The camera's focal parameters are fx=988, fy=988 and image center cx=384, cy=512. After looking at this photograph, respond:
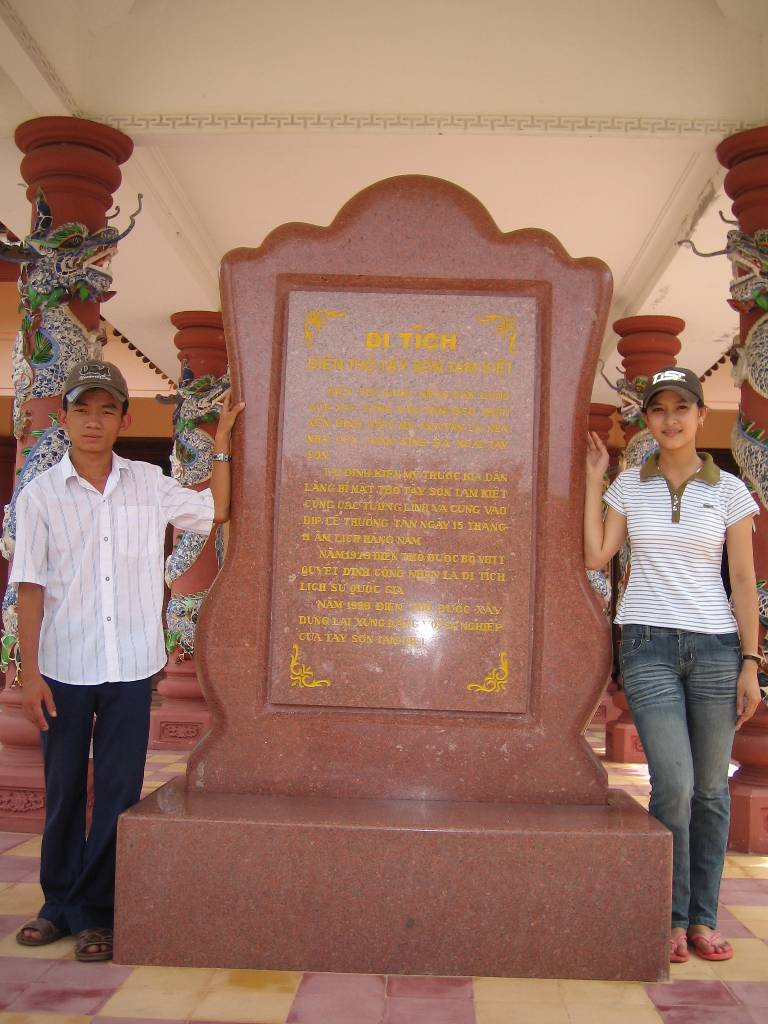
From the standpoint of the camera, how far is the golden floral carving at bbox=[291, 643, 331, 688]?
2.47 metres

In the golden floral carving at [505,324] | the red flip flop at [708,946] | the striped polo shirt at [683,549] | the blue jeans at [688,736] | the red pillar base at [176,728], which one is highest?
the golden floral carving at [505,324]

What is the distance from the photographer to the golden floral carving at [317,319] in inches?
102

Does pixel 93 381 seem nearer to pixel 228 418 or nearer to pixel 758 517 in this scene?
pixel 228 418

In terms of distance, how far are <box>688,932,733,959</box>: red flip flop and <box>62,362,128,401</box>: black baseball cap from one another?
189cm

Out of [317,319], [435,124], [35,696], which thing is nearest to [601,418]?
[435,124]

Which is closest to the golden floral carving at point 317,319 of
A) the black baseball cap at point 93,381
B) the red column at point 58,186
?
the black baseball cap at point 93,381

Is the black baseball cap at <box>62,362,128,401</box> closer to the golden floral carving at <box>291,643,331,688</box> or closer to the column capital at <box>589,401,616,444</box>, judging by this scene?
the golden floral carving at <box>291,643,331,688</box>

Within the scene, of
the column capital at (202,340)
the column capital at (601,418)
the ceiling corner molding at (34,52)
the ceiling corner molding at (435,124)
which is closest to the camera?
the ceiling corner molding at (34,52)

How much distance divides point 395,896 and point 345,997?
0.23 m

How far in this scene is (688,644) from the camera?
2291 mm

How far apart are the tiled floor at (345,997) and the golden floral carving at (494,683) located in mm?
653

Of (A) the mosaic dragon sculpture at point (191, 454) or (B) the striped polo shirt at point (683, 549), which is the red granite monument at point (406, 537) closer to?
(B) the striped polo shirt at point (683, 549)

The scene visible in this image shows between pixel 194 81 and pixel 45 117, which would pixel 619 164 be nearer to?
pixel 194 81

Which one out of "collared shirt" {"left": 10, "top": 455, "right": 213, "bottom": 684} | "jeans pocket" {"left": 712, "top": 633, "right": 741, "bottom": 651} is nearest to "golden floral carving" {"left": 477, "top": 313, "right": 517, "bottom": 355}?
"jeans pocket" {"left": 712, "top": 633, "right": 741, "bottom": 651}
